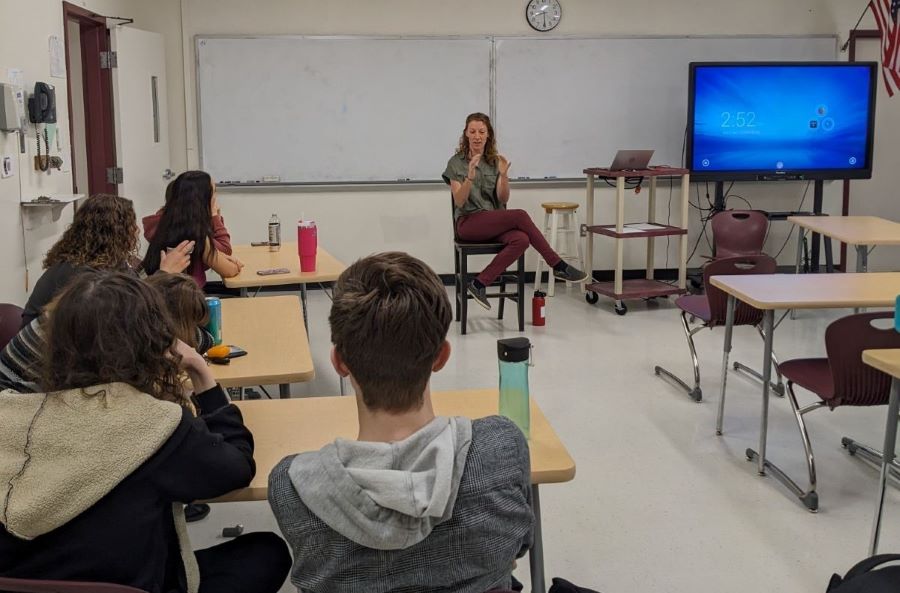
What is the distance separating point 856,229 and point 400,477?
486 cm

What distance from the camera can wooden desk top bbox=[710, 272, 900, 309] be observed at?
354cm

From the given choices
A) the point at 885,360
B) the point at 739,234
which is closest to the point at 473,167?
the point at 739,234

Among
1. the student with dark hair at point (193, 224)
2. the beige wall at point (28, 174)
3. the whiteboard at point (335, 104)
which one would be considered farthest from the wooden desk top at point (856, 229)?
the beige wall at point (28, 174)

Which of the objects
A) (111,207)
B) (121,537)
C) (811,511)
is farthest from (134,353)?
(811,511)

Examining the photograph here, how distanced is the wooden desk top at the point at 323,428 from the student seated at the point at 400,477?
345 mm

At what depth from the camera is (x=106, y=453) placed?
5.07ft

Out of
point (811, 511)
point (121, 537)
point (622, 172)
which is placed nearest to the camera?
point (121, 537)

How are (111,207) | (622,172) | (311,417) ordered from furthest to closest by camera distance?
(622,172) → (111,207) → (311,417)

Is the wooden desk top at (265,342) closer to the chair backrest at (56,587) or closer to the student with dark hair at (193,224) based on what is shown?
the student with dark hair at (193,224)

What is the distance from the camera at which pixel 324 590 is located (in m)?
1.48

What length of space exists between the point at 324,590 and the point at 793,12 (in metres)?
7.30

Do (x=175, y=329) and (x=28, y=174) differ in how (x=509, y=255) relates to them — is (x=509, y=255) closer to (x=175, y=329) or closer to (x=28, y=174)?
(x=28, y=174)

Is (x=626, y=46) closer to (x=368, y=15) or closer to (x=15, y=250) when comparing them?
(x=368, y=15)

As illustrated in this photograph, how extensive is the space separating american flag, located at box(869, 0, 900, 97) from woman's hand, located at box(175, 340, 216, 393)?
6.75m
